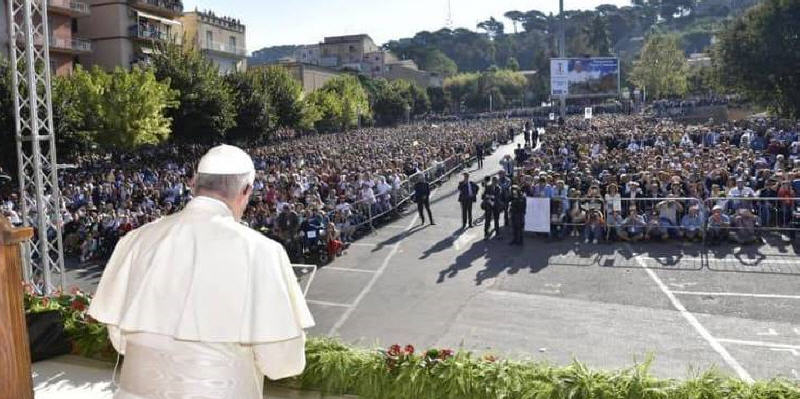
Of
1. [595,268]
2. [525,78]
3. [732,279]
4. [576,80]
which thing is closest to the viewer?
[732,279]

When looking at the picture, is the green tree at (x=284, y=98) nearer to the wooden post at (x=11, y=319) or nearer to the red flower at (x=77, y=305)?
the red flower at (x=77, y=305)

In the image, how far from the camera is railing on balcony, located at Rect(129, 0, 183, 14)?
2099 inches

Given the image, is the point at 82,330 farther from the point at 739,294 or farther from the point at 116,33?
the point at 116,33

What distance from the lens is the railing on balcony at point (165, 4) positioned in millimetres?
53325

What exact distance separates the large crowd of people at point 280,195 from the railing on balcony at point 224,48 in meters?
35.8

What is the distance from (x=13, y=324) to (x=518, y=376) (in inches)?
127

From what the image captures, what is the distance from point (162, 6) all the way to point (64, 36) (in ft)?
35.9

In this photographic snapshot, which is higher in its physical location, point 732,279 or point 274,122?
point 274,122

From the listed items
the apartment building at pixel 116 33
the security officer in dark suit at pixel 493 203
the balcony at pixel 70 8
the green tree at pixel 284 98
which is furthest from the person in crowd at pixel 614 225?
the apartment building at pixel 116 33

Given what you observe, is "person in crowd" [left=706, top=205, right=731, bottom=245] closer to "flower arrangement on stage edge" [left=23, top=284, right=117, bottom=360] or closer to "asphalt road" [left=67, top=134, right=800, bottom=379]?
"asphalt road" [left=67, top=134, right=800, bottom=379]

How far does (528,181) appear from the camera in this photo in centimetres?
1791

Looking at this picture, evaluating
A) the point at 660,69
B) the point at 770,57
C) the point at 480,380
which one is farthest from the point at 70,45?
the point at 660,69

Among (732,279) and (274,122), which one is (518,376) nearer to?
(732,279)

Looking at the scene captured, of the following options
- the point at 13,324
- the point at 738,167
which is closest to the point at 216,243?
the point at 13,324
